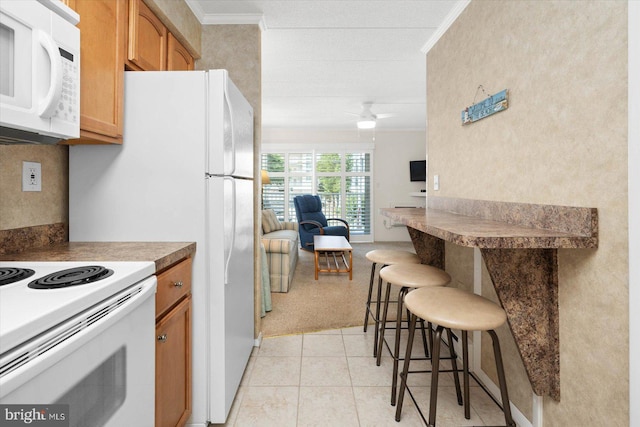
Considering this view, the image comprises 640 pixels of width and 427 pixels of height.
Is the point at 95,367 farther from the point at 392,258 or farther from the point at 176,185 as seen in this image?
the point at 392,258

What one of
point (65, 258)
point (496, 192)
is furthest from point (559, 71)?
point (65, 258)

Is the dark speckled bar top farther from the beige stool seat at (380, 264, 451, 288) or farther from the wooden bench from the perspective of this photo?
the wooden bench

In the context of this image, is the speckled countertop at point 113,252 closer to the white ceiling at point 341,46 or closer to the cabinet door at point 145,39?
the cabinet door at point 145,39

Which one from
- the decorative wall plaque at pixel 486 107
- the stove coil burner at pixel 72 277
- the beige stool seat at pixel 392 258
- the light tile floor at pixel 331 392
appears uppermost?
the decorative wall plaque at pixel 486 107

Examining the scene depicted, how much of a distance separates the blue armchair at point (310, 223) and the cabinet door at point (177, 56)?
3.78 meters

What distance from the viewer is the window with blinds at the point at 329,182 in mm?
7520

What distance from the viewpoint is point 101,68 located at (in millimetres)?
1442

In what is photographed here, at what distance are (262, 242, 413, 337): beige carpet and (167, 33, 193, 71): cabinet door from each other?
6.89 feet

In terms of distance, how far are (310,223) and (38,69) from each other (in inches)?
202

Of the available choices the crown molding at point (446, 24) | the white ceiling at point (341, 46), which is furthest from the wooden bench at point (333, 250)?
the crown molding at point (446, 24)

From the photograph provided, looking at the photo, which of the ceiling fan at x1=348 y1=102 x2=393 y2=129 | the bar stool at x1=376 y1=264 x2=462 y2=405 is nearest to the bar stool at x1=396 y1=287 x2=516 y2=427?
the bar stool at x1=376 y1=264 x2=462 y2=405

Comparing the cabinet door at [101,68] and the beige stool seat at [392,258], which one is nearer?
the cabinet door at [101,68]

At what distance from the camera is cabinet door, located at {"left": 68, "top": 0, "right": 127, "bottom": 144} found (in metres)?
1.34

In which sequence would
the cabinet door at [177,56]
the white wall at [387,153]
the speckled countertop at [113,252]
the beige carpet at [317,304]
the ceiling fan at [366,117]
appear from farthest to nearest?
the white wall at [387,153] < the ceiling fan at [366,117] < the beige carpet at [317,304] < the cabinet door at [177,56] < the speckled countertop at [113,252]
